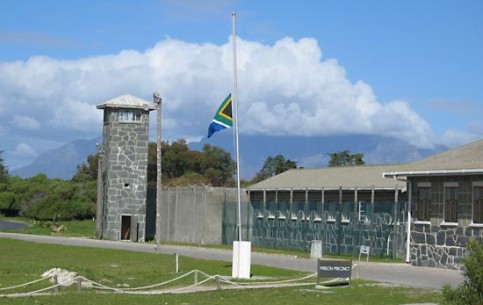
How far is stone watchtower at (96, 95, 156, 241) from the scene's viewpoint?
59.8m

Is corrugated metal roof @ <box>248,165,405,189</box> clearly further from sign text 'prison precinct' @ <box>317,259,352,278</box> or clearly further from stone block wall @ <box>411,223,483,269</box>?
sign text 'prison precinct' @ <box>317,259,352,278</box>

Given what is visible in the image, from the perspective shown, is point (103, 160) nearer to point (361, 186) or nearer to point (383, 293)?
point (361, 186)

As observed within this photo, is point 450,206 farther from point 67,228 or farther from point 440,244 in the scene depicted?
point 67,228

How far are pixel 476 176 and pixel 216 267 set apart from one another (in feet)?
32.6

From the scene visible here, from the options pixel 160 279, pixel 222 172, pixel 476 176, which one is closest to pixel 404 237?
pixel 476 176

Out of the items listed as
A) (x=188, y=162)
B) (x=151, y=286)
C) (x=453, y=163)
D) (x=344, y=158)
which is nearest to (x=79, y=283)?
(x=151, y=286)

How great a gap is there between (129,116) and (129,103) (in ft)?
2.81

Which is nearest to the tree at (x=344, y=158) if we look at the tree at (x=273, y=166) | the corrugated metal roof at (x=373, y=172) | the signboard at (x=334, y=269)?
the tree at (x=273, y=166)

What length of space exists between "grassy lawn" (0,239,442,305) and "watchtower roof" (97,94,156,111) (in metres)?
17.2

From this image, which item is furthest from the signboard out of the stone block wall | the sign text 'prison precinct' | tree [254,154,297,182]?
tree [254,154,297,182]

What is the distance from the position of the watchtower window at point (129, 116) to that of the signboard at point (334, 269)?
35.9 meters

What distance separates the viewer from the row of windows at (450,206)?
32.5 metres

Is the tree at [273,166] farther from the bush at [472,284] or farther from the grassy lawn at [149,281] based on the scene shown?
the bush at [472,284]

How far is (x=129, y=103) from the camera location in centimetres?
6050
